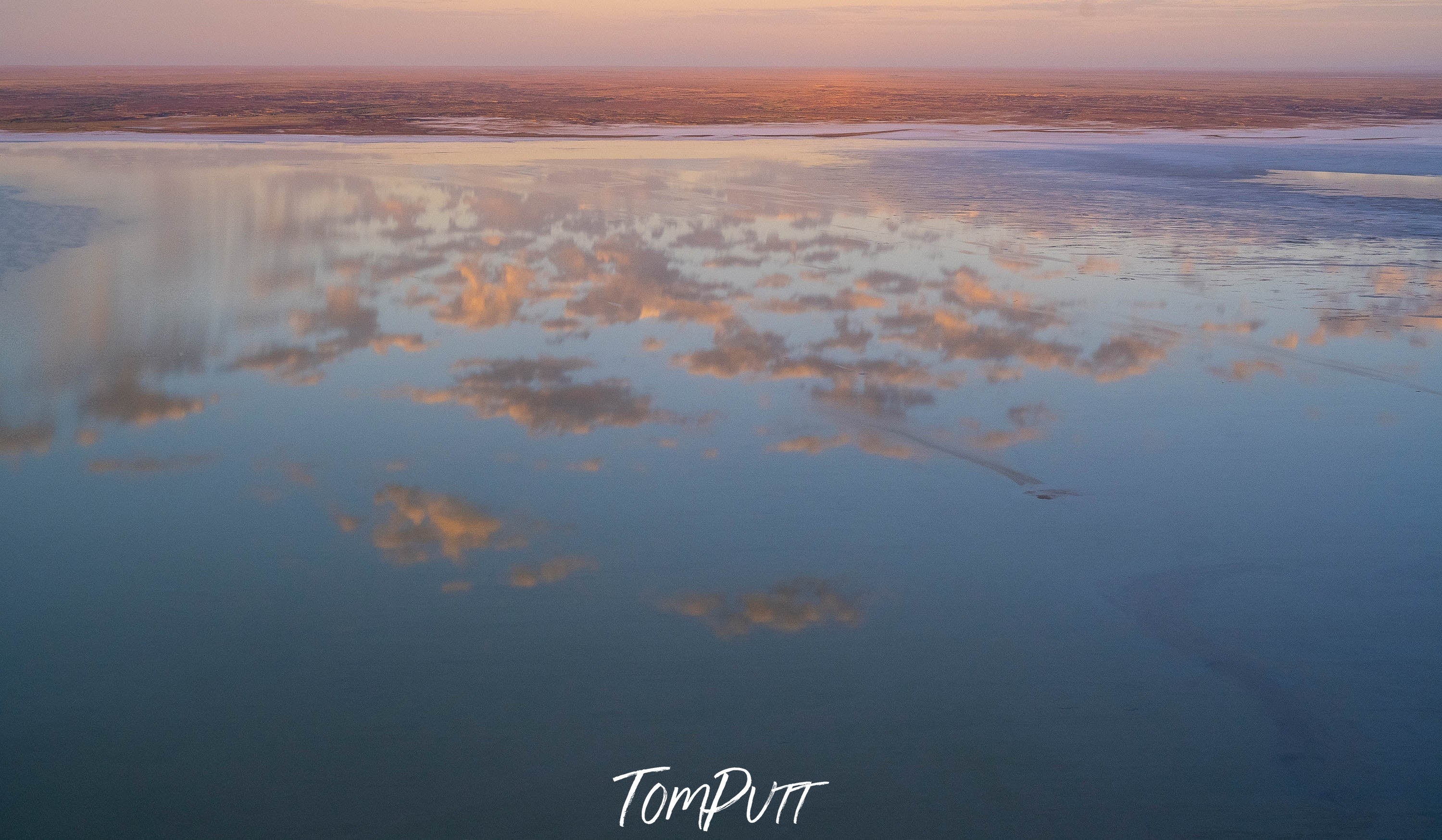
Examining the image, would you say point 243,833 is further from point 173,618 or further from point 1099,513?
point 1099,513

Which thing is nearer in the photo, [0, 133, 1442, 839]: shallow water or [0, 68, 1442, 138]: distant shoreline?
[0, 133, 1442, 839]: shallow water

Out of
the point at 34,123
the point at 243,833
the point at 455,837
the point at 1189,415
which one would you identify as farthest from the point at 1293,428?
the point at 34,123

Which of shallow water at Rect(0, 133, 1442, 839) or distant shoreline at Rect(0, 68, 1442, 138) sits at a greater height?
distant shoreline at Rect(0, 68, 1442, 138)

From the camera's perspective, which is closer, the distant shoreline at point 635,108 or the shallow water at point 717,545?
the shallow water at point 717,545

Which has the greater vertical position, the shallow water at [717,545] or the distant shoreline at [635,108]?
the distant shoreline at [635,108]

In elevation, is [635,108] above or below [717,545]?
above
